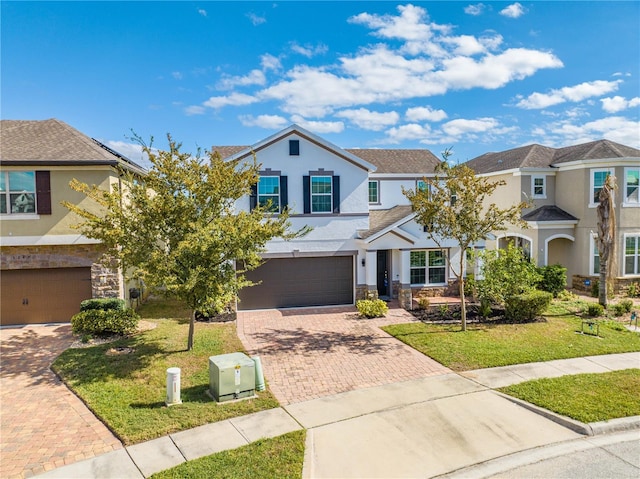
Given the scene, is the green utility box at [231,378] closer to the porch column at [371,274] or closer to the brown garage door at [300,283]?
the brown garage door at [300,283]

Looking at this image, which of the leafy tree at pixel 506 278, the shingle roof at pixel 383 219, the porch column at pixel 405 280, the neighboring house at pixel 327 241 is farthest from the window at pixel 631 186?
the porch column at pixel 405 280

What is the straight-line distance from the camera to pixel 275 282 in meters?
18.4

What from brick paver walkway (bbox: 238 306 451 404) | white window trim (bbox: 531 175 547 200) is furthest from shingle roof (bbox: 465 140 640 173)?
brick paver walkway (bbox: 238 306 451 404)

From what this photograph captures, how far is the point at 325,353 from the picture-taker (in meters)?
12.7

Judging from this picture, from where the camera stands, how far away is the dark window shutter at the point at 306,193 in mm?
18203

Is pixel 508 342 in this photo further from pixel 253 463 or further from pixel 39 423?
pixel 39 423

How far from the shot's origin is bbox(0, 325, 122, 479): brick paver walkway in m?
7.31

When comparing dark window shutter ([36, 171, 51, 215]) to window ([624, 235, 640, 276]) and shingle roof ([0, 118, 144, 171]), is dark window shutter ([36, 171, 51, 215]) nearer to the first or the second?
shingle roof ([0, 118, 144, 171])

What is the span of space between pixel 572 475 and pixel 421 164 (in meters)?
22.6

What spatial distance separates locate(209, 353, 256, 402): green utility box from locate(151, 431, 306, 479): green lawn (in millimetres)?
1895

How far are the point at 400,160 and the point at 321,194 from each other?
11.3m

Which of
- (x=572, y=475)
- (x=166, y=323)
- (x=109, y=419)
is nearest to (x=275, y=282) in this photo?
(x=166, y=323)

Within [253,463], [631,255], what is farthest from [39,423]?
[631,255]

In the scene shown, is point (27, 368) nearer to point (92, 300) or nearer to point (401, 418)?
point (92, 300)
